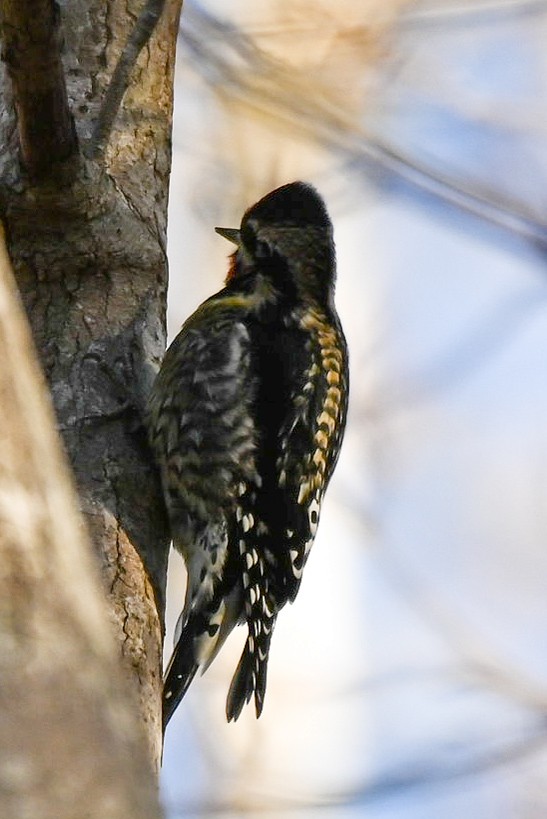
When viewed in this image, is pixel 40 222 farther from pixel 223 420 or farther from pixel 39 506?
pixel 39 506

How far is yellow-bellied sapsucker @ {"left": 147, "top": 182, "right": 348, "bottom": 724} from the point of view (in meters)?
3.62

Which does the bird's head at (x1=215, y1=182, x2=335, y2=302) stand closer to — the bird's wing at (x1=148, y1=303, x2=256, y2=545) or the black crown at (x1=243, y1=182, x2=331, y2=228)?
the black crown at (x1=243, y1=182, x2=331, y2=228)

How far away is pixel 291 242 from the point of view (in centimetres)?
424

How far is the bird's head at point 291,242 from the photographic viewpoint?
423cm

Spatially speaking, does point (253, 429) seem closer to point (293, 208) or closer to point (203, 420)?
point (203, 420)

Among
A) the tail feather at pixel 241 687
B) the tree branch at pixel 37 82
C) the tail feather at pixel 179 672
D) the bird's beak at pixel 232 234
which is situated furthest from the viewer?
the bird's beak at pixel 232 234

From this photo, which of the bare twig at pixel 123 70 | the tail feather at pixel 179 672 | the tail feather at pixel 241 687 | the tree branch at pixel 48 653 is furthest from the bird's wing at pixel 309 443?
the tree branch at pixel 48 653

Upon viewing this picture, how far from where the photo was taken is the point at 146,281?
358 cm

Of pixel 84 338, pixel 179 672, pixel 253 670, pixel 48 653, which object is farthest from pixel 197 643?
pixel 48 653

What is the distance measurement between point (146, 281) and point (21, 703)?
2517mm

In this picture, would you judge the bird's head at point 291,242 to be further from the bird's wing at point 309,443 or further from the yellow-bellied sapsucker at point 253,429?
the bird's wing at point 309,443

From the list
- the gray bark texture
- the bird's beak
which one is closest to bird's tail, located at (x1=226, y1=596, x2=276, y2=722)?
the gray bark texture

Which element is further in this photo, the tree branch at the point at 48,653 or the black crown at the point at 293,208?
the black crown at the point at 293,208

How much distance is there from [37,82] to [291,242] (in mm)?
1514
